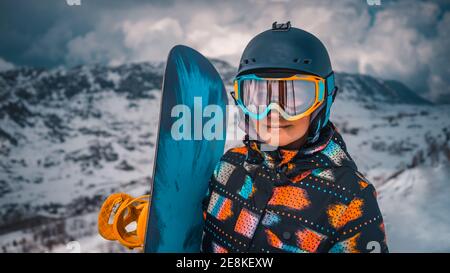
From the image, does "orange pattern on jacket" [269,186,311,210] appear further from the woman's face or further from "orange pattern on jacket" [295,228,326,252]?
the woman's face

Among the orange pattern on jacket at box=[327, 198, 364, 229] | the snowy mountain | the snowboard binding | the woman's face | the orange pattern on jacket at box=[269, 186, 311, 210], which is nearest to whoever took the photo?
the orange pattern on jacket at box=[327, 198, 364, 229]

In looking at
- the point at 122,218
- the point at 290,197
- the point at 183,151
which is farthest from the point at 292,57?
the point at 122,218

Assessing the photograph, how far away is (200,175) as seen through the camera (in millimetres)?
2227

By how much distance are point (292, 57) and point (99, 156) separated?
62399 millimetres

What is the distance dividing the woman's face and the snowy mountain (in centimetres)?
22

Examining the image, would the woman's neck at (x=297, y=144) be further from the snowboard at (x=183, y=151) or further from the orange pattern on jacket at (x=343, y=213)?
the snowboard at (x=183, y=151)

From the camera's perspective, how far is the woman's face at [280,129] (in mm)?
1804

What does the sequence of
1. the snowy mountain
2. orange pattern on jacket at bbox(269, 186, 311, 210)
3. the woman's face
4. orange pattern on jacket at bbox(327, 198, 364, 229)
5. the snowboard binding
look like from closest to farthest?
orange pattern on jacket at bbox(327, 198, 364, 229)
orange pattern on jacket at bbox(269, 186, 311, 210)
the woman's face
the snowboard binding
the snowy mountain

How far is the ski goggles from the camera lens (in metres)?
1.78

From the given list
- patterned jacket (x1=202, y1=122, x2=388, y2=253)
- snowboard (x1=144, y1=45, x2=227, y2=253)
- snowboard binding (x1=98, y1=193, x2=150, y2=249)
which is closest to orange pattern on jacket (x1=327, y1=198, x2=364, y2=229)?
patterned jacket (x1=202, y1=122, x2=388, y2=253)

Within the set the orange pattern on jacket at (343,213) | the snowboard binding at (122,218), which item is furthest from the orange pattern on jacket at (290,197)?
the snowboard binding at (122,218)

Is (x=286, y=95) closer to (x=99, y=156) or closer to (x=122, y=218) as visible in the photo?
(x=122, y=218)
